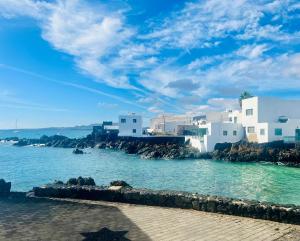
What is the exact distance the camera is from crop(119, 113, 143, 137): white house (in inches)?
3688

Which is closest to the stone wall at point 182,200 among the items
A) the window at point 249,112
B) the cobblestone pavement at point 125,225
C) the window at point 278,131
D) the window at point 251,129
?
the cobblestone pavement at point 125,225

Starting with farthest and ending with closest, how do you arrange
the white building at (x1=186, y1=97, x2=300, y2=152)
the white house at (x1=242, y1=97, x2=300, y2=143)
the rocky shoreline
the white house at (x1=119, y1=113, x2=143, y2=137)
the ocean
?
the white house at (x1=119, y1=113, x2=143, y2=137) < the white building at (x1=186, y1=97, x2=300, y2=152) < the white house at (x1=242, y1=97, x2=300, y2=143) < the rocky shoreline < the ocean

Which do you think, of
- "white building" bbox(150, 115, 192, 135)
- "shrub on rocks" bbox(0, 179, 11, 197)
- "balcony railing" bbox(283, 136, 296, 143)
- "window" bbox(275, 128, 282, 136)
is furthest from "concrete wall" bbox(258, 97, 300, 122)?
"shrub on rocks" bbox(0, 179, 11, 197)

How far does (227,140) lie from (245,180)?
27008 millimetres

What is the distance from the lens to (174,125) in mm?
109750

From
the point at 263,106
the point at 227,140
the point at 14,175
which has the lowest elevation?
the point at 14,175

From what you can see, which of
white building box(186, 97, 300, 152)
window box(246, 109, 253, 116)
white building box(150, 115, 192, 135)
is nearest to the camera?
white building box(186, 97, 300, 152)

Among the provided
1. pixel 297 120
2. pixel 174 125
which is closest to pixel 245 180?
pixel 297 120

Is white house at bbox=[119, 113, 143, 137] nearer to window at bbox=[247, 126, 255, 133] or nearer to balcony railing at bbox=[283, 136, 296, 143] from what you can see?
window at bbox=[247, 126, 255, 133]

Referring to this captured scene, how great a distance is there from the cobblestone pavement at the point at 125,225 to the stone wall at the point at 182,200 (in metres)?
0.32

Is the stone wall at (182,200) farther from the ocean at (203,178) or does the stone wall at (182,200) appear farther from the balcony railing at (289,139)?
the balcony railing at (289,139)

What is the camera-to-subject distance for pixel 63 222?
11062 millimetres

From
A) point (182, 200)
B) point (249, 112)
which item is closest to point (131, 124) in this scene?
point (249, 112)

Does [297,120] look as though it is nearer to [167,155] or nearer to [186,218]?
[167,155]
